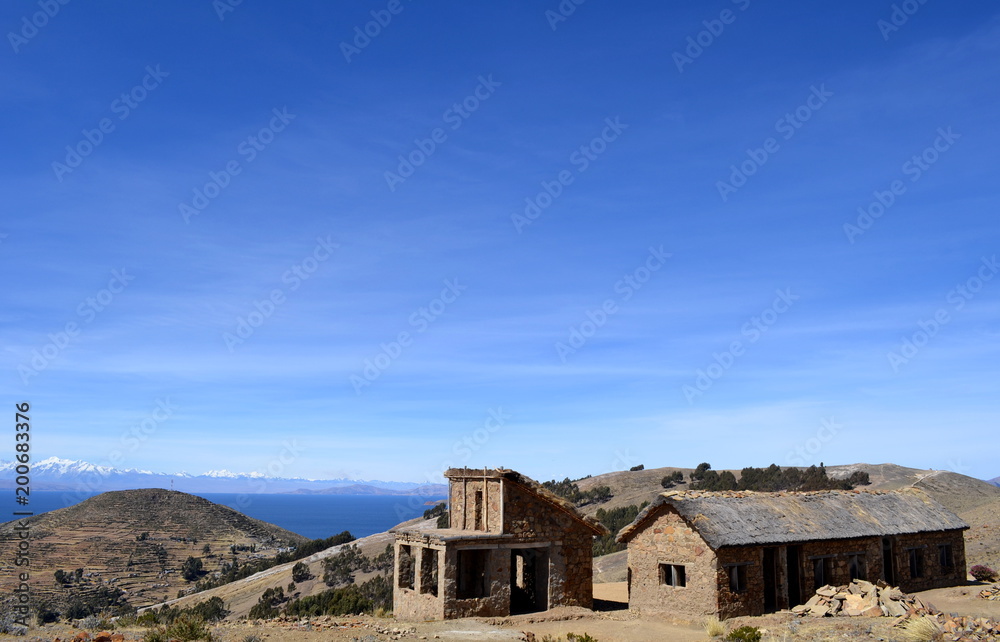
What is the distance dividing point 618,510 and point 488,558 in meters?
43.0

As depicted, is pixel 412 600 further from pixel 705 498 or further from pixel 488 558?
pixel 705 498

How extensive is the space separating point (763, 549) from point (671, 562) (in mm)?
3115

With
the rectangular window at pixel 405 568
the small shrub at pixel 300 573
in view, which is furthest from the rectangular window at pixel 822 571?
the small shrub at pixel 300 573

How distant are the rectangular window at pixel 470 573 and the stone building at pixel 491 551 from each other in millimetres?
35

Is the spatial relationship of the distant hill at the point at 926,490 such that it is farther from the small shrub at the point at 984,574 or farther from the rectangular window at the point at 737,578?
the rectangular window at the point at 737,578

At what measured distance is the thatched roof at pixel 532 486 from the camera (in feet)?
82.9

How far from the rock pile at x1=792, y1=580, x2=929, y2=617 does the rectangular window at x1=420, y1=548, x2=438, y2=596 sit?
Answer: 11979 mm

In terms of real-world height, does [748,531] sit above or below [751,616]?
above

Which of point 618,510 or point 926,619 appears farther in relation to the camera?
point 618,510

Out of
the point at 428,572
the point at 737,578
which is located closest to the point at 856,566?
the point at 737,578

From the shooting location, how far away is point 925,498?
31844mm

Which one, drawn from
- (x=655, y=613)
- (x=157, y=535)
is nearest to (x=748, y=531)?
(x=655, y=613)

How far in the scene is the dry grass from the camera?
1772cm

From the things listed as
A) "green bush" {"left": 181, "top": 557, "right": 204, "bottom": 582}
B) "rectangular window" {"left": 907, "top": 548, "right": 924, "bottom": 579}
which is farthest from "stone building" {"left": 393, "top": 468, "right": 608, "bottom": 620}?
"green bush" {"left": 181, "top": 557, "right": 204, "bottom": 582}
